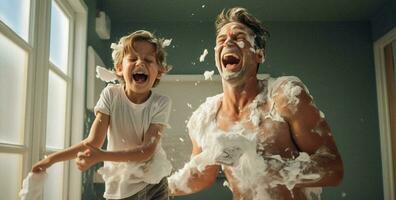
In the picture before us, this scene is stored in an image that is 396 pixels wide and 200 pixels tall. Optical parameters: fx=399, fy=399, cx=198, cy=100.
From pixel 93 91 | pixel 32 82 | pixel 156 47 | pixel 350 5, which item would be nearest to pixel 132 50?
pixel 156 47

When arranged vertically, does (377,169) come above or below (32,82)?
below

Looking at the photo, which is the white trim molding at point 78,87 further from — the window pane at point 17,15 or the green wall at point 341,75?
the green wall at point 341,75

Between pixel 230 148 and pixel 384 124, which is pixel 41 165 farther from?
pixel 384 124

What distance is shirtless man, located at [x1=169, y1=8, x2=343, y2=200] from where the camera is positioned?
77 centimetres

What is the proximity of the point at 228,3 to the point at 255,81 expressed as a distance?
3.02ft

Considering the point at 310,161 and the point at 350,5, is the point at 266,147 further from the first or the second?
the point at 350,5

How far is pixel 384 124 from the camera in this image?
190 cm

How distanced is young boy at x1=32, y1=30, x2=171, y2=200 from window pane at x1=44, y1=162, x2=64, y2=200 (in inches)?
19.3

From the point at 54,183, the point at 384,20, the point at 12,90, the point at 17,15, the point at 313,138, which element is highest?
the point at 384,20

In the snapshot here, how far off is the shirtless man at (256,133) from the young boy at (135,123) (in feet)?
0.47

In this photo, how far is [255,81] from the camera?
0.92 m

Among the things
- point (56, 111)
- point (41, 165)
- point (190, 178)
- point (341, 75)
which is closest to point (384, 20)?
point (341, 75)

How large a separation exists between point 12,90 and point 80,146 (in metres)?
0.28

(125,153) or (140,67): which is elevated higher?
(140,67)
